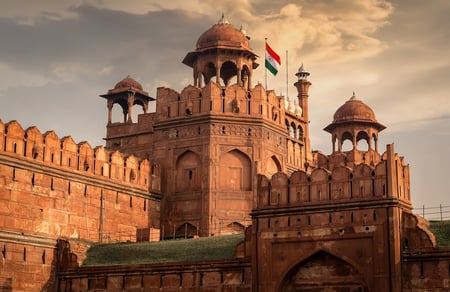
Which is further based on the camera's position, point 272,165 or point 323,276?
point 272,165

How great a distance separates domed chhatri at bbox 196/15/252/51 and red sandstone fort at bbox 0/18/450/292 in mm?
67

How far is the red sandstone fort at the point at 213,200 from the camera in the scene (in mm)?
24250

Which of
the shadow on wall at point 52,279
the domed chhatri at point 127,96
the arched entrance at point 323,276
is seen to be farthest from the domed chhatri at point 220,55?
the arched entrance at point 323,276

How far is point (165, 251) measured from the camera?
95.7ft

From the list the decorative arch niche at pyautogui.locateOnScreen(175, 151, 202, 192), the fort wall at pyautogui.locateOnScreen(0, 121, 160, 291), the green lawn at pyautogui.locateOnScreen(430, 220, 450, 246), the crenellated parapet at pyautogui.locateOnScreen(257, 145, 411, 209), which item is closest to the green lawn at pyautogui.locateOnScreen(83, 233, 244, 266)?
the fort wall at pyautogui.locateOnScreen(0, 121, 160, 291)

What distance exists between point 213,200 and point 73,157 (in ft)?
20.3

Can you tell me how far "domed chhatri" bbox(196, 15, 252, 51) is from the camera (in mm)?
37344

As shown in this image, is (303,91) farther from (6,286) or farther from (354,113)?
(6,286)

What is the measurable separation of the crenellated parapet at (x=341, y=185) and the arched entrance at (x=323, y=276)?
5.75 feet

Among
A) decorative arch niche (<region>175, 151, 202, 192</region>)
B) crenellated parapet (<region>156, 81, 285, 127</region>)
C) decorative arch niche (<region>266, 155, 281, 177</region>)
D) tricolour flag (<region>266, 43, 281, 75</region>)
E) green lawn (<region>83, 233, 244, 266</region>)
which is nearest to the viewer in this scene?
green lawn (<region>83, 233, 244, 266</region>)

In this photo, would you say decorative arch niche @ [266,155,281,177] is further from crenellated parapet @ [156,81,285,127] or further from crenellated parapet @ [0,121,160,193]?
crenellated parapet @ [0,121,160,193]

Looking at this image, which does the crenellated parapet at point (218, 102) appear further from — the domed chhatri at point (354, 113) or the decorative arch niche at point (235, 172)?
the domed chhatri at point (354, 113)

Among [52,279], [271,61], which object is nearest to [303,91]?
[271,61]

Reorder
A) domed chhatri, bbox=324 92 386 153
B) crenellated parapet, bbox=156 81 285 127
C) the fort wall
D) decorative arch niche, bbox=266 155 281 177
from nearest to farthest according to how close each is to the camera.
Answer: the fort wall → crenellated parapet, bbox=156 81 285 127 → decorative arch niche, bbox=266 155 281 177 → domed chhatri, bbox=324 92 386 153
